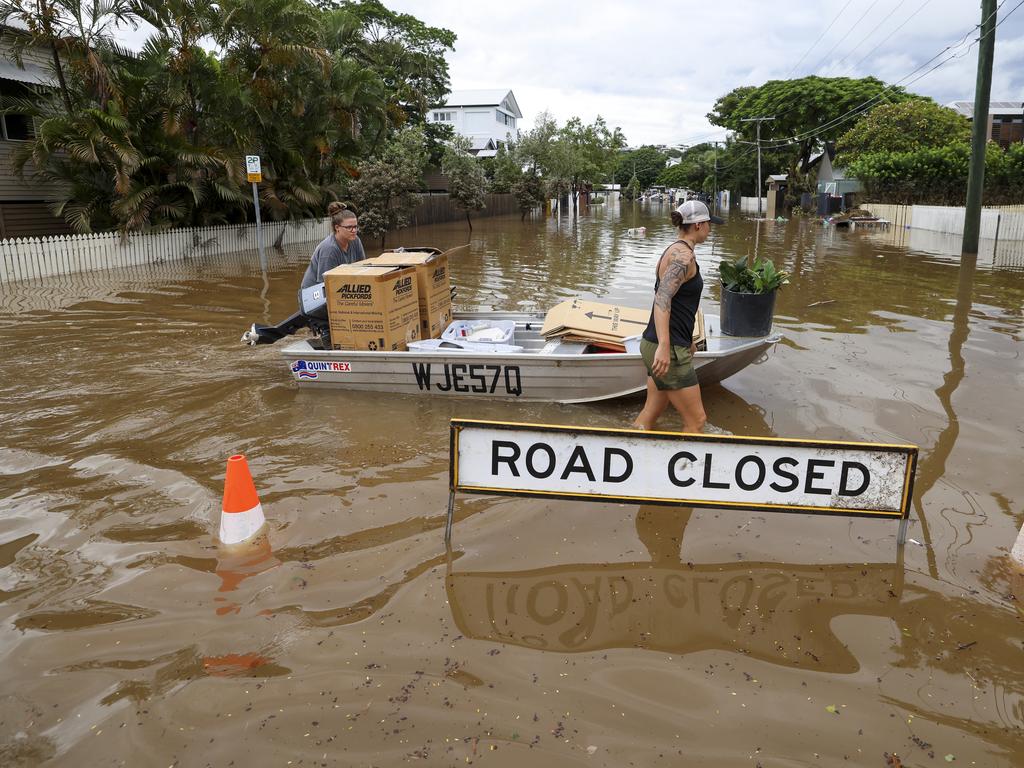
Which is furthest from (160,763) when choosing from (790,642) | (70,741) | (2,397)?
(2,397)

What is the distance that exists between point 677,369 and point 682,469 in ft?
4.40

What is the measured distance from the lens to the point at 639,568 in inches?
162

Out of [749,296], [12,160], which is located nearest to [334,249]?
[749,296]

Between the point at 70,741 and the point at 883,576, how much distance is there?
3.99 metres

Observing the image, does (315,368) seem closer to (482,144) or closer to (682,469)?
(682,469)

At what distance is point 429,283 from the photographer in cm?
774

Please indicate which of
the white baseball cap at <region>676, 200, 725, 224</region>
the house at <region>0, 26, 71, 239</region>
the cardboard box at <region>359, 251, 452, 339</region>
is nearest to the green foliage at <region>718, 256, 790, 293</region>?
the white baseball cap at <region>676, 200, 725, 224</region>

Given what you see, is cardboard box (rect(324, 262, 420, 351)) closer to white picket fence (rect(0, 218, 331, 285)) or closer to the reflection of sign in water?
the reflection of sign in water

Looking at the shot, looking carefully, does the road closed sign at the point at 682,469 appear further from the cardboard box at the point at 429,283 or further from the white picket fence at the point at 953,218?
the white picket fence at the point at 953,218

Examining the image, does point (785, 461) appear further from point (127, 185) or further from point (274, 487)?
point (127, 185)

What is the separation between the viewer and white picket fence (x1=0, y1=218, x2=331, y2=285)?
48.2 ft

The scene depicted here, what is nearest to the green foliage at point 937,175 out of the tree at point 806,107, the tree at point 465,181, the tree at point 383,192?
the tree at point 806,107

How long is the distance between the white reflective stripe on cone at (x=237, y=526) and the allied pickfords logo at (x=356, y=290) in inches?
116

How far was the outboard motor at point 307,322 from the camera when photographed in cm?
731
